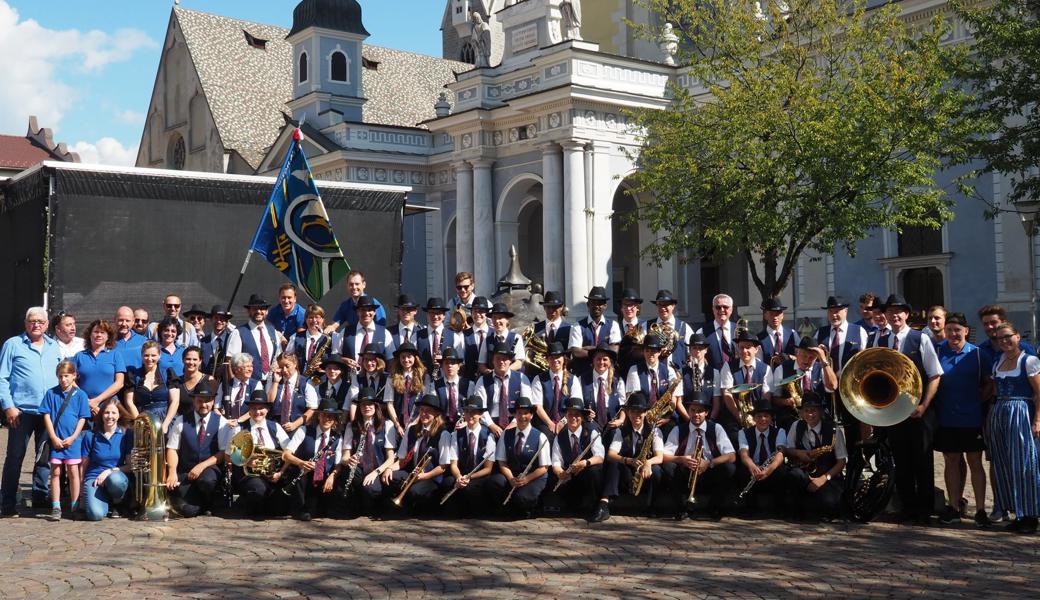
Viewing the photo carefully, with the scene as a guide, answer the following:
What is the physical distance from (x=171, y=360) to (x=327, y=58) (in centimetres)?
3198

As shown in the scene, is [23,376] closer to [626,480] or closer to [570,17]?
[626,480]

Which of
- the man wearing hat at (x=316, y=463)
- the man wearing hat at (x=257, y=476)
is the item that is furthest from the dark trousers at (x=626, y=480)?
the man wearing hat at (x=257, y=476)

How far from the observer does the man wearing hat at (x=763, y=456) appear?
9898 millimetres

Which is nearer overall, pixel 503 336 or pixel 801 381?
pixel 801 381

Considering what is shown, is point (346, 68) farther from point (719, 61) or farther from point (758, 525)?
point (758, 525)

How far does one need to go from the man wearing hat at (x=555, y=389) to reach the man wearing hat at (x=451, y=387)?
0.68 m

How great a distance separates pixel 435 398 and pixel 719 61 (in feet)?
43.6

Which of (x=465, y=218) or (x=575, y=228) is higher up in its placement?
(x=465, y=218)

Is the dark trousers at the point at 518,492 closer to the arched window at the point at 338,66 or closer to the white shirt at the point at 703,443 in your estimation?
the white shirt at the point at 703,443

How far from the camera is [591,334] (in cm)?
1174

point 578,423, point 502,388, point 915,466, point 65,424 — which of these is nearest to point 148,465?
point 65,424

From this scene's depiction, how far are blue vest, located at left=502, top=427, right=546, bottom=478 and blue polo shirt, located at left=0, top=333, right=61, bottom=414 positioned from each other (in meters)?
4.23

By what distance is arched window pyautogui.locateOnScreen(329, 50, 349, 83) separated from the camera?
137 feet

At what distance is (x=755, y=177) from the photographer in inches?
777
